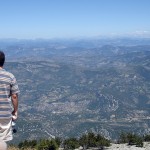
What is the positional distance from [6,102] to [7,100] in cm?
6

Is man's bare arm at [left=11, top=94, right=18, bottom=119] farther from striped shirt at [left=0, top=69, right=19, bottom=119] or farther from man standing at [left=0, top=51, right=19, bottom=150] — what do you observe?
striped shirt at [left=0, top=69, right=19, bottom=119]

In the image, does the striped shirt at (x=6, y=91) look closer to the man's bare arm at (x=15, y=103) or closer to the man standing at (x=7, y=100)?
the man standing at (x=7, y=100)

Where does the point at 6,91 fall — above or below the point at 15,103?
above

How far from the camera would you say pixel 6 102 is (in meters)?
9.73

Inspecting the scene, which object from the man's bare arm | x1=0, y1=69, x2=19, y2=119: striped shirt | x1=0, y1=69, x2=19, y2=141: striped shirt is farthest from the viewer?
the man's bare arm

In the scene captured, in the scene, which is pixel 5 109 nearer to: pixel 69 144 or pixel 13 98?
pixel 13 98

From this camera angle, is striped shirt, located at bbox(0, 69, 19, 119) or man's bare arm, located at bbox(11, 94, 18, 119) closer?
striped shirt, located at bbox(0, 69, 19, 119)

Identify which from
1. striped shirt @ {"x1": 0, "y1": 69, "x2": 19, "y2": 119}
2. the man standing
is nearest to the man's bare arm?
the man standing

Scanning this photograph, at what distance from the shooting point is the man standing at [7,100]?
9492 millimetres

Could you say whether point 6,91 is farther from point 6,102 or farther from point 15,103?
point 15,103

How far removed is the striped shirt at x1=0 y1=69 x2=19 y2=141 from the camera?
370 inches

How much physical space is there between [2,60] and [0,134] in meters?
1.97

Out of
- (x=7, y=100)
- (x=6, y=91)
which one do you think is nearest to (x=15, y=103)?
(x=7, y=100)

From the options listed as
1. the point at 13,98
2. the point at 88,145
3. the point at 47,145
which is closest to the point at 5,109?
the point at 13,98
